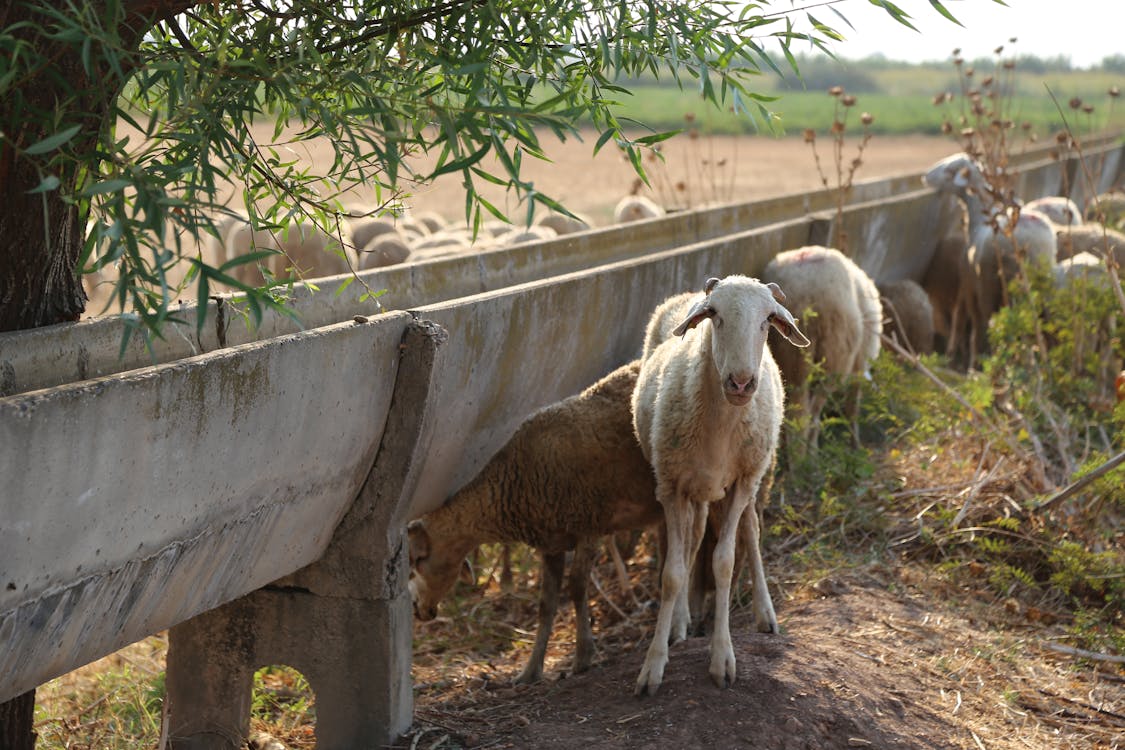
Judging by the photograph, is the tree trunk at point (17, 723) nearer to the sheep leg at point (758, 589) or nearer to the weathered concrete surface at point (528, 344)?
the weathered concrete surface at point (528, 344)

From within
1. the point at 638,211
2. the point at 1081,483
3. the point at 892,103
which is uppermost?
the point at 892,103

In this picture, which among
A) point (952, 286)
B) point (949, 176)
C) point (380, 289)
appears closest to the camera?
point (380, 289)

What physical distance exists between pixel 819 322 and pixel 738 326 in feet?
9.02

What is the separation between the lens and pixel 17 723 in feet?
13.6

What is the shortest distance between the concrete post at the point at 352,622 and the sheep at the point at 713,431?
0.89 meters

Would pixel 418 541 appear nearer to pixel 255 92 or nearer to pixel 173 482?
pixel 173 482

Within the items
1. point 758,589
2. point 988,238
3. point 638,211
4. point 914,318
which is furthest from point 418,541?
point 988,238

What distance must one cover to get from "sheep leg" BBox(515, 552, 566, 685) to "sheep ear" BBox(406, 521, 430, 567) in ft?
1.71

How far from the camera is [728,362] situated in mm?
4320

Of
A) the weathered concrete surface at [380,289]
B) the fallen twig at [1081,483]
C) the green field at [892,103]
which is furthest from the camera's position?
the green field at [892,103]

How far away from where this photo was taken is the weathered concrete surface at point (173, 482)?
3.09 meters

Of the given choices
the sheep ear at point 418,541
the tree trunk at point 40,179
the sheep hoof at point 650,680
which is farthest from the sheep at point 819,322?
the tree trunk at point 40,179

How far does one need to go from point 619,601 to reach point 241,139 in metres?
3.29

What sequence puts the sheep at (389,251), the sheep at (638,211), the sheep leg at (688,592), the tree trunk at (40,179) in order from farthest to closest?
the sheep at (638,211), the sheep at (389,251), the sheep leg at (688,592), the tree trunk at (40,179)
